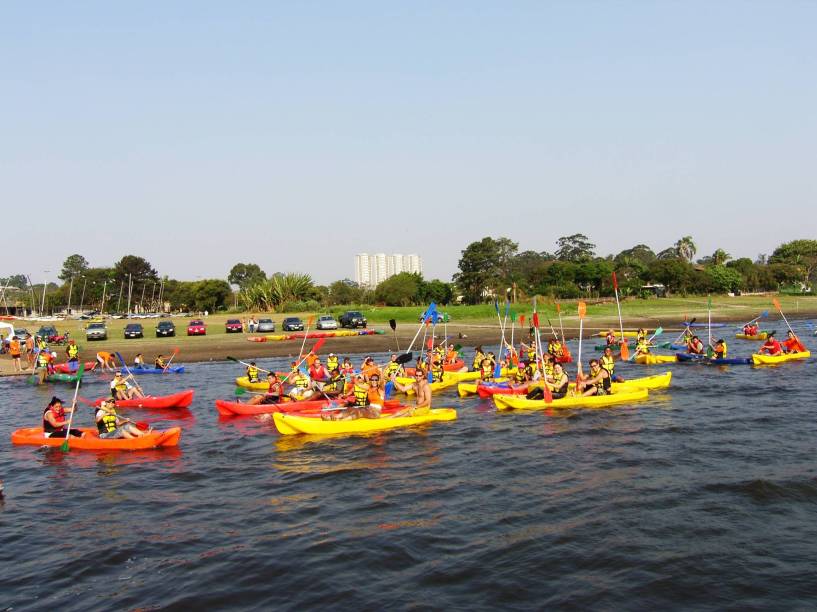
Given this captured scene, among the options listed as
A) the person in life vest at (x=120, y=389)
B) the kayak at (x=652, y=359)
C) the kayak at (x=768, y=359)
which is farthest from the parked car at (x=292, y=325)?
the kayak at (x=768, y=359)

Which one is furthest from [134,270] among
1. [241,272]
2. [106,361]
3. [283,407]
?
[283,407]

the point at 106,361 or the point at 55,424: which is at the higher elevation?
the point at 55,424

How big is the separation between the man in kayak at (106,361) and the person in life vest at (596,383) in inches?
929

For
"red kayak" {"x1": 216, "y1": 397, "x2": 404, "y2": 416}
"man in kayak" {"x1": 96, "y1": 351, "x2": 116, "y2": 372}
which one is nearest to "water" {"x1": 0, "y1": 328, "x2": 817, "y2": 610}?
"red kayak" {"x1": 216, "y1": 397, "x2": 404, "y2": 416}

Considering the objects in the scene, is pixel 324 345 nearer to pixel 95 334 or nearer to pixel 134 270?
pixel 95 334

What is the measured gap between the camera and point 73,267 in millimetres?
164250

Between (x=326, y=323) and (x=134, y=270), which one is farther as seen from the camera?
(x=134, y=270)

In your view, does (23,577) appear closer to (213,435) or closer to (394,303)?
(213,435)

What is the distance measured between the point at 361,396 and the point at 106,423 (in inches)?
257

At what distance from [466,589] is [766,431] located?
461 inches

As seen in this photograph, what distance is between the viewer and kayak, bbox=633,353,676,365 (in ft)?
104

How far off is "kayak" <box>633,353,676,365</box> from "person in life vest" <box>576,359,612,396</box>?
449 inches

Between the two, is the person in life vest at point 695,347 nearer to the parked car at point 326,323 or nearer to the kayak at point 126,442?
the kayak at point 126,442

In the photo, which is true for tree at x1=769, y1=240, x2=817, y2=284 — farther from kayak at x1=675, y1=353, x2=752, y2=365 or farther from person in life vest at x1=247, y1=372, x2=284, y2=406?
person in life vest at x1=247, y1=372, x2=284, y2=406
